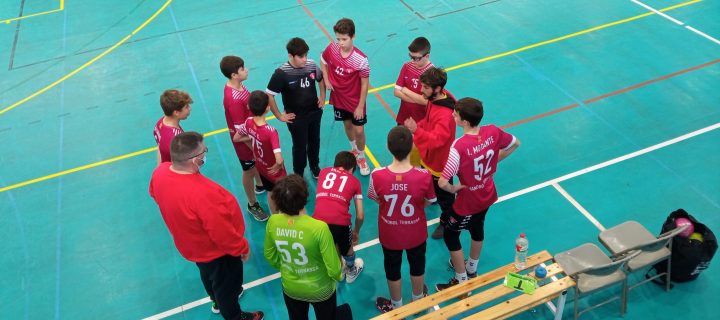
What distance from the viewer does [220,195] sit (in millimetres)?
4293

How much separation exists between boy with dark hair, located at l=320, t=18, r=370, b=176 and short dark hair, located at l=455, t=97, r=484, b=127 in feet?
7.46

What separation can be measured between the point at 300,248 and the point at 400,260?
146 centimetres

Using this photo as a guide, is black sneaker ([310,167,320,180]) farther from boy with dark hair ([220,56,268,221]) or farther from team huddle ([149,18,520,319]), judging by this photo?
boy with dark hair ([220,56,268,221])

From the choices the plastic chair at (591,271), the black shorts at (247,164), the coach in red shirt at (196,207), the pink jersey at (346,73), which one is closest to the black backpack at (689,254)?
the plastic chair at (591,271)

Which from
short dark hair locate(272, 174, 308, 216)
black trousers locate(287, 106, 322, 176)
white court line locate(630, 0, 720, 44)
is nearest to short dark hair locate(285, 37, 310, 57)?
black trousers locate(287, 106, 322, 176)

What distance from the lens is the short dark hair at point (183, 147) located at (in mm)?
4102

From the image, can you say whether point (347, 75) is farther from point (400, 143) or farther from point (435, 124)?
point (400, 143)

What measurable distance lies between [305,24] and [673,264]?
9156 mm

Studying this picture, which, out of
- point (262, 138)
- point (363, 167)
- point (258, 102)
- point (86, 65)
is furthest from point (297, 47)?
point (86, 65)

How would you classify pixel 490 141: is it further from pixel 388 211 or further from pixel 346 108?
pixel 346 108

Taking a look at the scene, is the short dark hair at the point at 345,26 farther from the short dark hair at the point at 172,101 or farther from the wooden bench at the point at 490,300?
the wooden bench at the point at 490,300

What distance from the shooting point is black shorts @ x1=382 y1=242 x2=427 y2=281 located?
4.97m

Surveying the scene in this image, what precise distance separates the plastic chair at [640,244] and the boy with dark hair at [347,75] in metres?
3.62

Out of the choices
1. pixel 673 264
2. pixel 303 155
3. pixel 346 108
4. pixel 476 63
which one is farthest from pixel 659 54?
pixel 303 155
